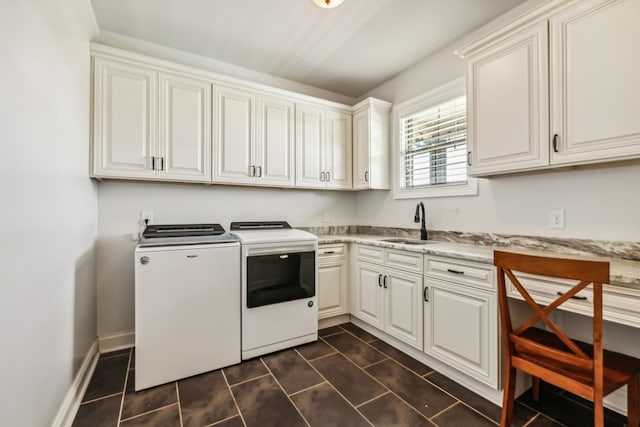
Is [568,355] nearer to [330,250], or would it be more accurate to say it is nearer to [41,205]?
[330,250]

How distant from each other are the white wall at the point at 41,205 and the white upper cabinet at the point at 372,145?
98.1 inches

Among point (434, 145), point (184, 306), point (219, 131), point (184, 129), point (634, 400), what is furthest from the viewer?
point (434, 145)

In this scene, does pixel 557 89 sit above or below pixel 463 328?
above

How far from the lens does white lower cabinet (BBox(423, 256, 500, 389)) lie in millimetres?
1743

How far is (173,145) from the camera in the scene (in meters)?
2.42

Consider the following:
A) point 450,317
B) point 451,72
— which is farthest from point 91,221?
point 451,72

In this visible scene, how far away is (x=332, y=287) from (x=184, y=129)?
2036mm

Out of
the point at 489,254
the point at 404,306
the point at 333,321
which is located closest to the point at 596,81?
the point at 489,254

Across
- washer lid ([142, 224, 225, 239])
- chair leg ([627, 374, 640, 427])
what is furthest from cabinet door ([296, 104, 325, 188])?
chair leg ([627, 374, 640, 427])

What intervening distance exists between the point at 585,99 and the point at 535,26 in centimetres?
56

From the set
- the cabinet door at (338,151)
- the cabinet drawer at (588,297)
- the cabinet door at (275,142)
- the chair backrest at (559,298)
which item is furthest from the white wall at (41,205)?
the cabinet drawer at (588,297)

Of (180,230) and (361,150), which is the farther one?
(361,150)

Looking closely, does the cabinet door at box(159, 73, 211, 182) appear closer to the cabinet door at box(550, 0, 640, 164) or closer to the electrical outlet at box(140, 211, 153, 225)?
the electrical outlet at box(140, 211, 153, 225)

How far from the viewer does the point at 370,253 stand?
271cm
